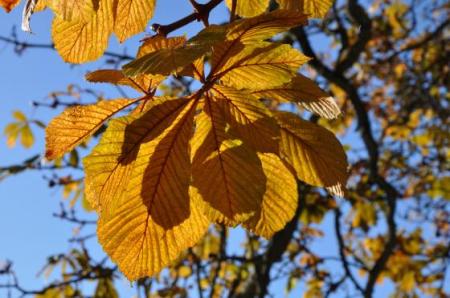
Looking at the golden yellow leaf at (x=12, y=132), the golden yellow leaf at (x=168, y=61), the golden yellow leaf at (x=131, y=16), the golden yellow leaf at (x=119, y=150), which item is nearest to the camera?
the golden yellow leaf at (x=168, y=61)

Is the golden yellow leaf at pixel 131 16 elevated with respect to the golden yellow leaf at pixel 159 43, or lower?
elevated

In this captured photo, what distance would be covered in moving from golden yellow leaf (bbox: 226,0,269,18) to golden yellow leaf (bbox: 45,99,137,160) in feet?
0.80

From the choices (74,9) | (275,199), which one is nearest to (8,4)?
(74,9)

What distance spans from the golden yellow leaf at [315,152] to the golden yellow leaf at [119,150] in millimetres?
169

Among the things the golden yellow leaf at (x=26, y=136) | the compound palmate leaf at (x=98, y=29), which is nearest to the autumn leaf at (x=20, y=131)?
the golden yellow leaf at (x=26, y=136)

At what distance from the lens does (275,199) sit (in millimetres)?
722

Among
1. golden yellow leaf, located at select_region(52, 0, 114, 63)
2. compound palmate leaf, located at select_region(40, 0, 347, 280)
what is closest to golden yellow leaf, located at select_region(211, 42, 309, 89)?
compound palmate leaf, located at select_region(40, 0, 347, 280)

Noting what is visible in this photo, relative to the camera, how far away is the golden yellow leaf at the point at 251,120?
65cm

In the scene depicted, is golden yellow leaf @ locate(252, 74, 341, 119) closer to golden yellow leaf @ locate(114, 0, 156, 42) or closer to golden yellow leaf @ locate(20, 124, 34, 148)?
golden yellow leaf @ locate(114, 0, 156, 42)

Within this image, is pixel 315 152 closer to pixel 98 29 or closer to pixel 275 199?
pixel 275 199

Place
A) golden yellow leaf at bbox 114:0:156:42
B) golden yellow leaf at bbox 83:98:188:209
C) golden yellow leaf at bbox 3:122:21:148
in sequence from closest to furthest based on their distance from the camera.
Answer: golden yellow leaf at bbox 83:98:188:209, golden yellow leaf at bbox 114:0:156:42, golden yellow leaf at bbox 3:122:21:148

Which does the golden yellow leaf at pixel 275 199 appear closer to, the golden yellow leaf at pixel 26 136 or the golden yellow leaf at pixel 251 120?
the golden yellow leaf at pixel 251 120

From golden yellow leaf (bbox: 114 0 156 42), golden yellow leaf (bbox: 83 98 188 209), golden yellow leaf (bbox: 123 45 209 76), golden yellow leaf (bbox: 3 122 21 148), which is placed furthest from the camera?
golden yellow leaf (bbox: 3 122 21 148)

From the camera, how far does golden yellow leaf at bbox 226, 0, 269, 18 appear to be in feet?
2.62
